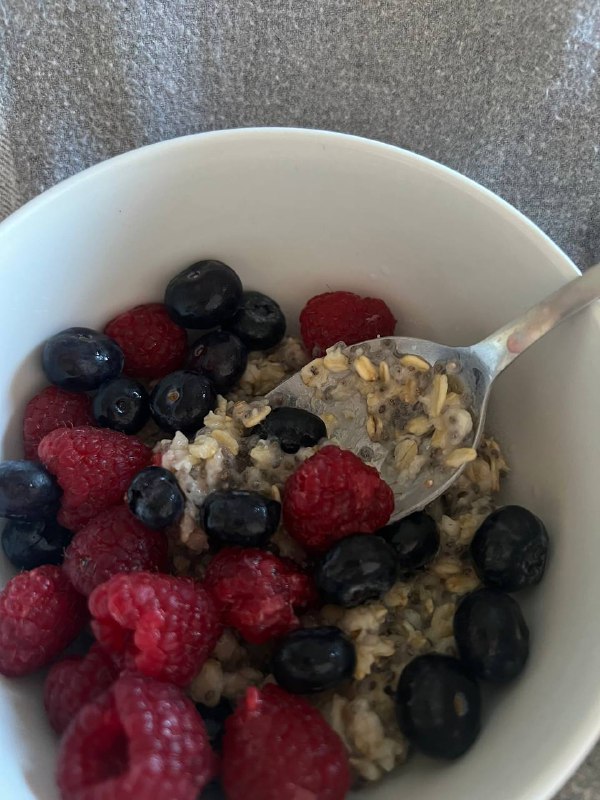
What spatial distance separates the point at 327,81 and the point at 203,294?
1.10ft

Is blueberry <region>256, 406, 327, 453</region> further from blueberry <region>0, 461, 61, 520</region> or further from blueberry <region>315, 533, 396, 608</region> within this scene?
blueberry <region>0, 461, 61, 520</region>

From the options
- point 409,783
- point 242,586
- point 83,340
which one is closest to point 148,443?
point 83,340

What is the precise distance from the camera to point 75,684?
786 millimetres

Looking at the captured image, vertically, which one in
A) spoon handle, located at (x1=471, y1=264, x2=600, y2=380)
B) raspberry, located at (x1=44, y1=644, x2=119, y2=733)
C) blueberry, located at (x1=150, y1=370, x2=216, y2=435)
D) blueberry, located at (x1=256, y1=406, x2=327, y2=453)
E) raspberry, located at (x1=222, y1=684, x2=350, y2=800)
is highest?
spoon handle, located at (x1=471, y1=264, x2=600, y2=380)

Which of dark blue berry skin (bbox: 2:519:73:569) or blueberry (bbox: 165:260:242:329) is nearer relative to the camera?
dark blue berry skin (bbox: 2:519:73:569)

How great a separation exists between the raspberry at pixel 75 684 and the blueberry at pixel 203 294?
1.47ft

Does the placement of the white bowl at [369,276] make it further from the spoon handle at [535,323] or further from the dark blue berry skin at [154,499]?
the dark blue berry skin at [154,499]

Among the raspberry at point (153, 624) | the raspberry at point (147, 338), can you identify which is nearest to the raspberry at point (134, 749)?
the raspberry at point (153, 624)

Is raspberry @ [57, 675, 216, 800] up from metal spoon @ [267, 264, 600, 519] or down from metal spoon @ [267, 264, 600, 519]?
down

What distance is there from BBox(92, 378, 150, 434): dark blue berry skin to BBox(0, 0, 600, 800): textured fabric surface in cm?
30

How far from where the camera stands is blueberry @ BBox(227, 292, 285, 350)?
1.08m

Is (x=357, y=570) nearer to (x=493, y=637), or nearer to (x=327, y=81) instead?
(x=493, y=637)

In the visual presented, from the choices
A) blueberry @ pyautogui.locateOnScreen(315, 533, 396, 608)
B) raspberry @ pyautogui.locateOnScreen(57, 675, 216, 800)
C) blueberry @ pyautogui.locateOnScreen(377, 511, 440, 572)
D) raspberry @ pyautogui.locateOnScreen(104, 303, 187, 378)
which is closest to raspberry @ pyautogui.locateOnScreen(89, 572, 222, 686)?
raspberry @ pyautogui.locateOnScreen(57, 675, 216, 800)

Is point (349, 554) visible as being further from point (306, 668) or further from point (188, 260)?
point (188, 260)
